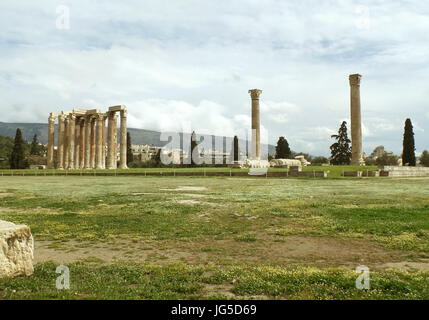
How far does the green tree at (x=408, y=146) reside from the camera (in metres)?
70.1

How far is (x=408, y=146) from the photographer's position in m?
70.3

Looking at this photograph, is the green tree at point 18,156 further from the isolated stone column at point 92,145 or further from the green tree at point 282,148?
the green tree at point 282,148

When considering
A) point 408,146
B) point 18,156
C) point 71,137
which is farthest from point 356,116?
point 18,156

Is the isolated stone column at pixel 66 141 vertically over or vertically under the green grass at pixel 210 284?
over

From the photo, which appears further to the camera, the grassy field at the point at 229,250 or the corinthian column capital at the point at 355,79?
the corinthian column capital at the point at 355,79

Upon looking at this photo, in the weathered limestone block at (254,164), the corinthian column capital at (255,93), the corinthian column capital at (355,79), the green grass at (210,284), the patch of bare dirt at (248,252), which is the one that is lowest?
the patch of bare dirt at (248,252)

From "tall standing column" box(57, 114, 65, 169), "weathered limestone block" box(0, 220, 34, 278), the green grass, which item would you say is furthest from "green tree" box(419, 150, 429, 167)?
"weathered limestone block" box(0, 220, 34, 278)

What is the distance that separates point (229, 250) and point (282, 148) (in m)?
85.8

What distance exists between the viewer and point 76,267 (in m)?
6.62

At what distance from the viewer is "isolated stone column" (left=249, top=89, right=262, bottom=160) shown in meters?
55.7

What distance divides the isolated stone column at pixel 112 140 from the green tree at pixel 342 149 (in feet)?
161

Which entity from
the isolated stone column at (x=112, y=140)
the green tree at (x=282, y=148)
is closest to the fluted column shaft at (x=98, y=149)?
the isolated stone column at (x=112, y=140)

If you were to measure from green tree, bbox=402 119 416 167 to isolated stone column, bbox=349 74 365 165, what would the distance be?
83.0 feet
